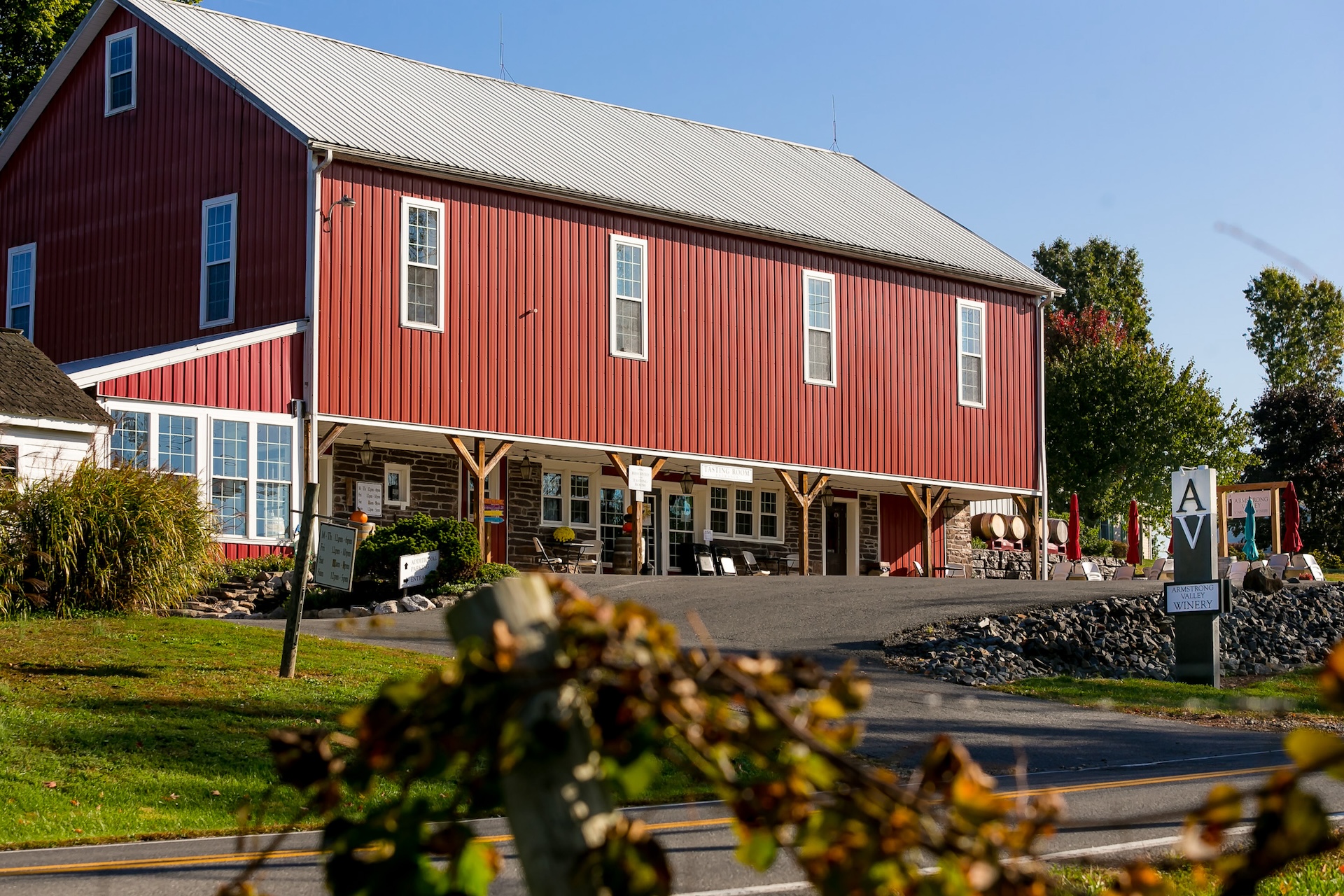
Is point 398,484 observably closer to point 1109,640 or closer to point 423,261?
point 423,261

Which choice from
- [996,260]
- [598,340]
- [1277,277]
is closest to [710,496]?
[598,340]

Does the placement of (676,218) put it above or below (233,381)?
above

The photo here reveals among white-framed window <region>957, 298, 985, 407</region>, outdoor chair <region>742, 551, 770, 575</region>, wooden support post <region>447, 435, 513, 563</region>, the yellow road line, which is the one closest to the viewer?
the yellow road line

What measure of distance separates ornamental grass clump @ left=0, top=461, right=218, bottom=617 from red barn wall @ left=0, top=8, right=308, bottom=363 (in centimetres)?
684

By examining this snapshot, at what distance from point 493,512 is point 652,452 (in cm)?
304

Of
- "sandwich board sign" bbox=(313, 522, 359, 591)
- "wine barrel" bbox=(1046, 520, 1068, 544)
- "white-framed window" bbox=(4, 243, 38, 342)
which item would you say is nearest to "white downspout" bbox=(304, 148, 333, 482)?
"white-framed window" bbox=(4, 243, 38, 342)

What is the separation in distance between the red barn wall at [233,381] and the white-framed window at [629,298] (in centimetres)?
608

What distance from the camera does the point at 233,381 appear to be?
2334cm

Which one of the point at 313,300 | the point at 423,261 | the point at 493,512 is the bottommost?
the point at 493,512

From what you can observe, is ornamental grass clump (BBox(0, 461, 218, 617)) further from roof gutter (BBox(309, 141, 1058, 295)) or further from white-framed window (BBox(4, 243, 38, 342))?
white-framed window (BBox(4, 243, 38, 342))

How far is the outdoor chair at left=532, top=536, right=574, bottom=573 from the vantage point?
94.8ft

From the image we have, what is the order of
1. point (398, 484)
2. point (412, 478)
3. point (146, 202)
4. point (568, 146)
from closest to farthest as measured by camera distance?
point (398, 484) → point (412, 478) → point (146, 202) → point (568, 146)

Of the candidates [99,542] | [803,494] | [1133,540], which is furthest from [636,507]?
[99,542]

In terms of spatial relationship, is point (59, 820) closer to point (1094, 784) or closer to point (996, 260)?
point (1094, 784)
